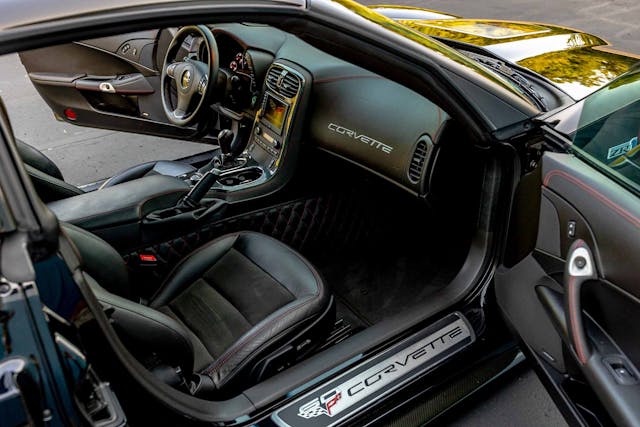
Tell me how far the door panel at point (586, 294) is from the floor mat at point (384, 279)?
891 millimetres

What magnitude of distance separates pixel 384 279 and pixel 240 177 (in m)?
0.78

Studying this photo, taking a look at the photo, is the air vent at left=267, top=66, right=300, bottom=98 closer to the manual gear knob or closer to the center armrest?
the manual gear knob

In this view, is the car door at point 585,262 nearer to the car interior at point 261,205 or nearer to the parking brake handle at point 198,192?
the car interior at point 261,205

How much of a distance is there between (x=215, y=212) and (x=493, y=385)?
1211 mm

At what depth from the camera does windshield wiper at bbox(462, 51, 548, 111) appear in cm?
172

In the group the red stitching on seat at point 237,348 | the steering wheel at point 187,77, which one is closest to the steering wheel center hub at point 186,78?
the steering wheel at point 187,77

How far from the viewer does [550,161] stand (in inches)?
55.0

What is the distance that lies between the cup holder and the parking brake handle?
0.20m

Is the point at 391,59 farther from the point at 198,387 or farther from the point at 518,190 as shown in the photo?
the point at 198,387

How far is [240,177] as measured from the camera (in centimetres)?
252

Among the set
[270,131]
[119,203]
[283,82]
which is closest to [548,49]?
[283,82]

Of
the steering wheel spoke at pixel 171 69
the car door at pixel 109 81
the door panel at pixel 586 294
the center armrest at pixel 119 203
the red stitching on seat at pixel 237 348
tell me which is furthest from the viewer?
the car door at pixel 109 81

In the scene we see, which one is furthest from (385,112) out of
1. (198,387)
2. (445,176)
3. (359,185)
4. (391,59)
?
(198,387)

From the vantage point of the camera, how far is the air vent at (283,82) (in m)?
2.44
